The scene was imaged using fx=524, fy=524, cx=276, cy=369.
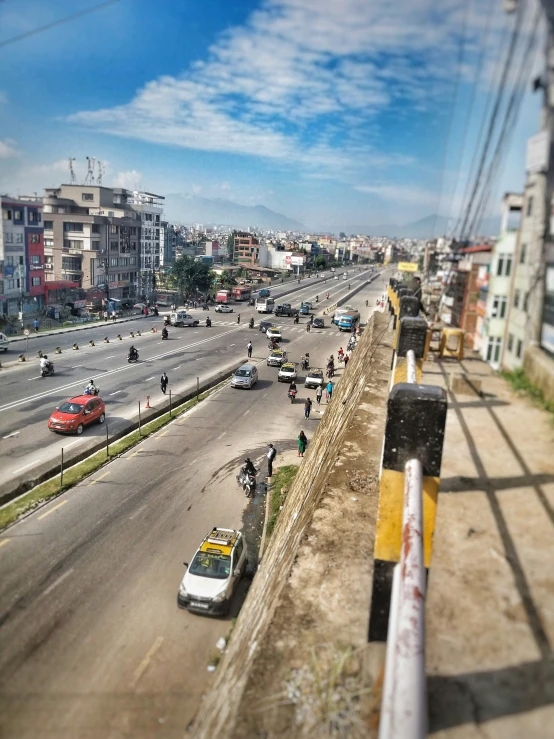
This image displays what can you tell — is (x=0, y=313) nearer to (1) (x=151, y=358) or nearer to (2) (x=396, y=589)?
(1) (x=151, y=358)

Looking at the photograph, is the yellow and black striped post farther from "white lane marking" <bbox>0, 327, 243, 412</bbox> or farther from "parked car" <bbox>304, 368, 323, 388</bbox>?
"parked car" <bbox>304, 368, 323, 388</bbox>

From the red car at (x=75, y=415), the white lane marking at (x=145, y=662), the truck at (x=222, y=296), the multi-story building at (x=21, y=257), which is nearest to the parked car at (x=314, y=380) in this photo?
the red car at (x=75, y=415)

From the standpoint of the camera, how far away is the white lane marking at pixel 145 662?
9.01 meters

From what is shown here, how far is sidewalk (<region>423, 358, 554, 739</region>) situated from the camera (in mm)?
3734

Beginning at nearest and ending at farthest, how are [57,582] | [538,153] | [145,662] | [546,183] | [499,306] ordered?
[538,153]
[546,183]
[499,306]
[145,662]
[57,582]

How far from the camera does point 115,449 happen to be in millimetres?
19859

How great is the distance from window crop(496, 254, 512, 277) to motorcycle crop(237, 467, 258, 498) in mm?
13278

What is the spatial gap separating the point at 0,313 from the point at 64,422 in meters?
32.6

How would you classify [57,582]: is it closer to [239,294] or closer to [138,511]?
[138,511]

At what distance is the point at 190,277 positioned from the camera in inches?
3083

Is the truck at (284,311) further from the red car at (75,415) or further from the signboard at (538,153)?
the signboard at (538,153)

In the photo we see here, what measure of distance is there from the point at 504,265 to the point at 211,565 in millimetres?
9358

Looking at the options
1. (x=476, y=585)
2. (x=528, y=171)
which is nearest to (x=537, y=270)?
(x=528, y=171)

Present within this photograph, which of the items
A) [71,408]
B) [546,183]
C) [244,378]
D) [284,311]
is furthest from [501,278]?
[284,311]
